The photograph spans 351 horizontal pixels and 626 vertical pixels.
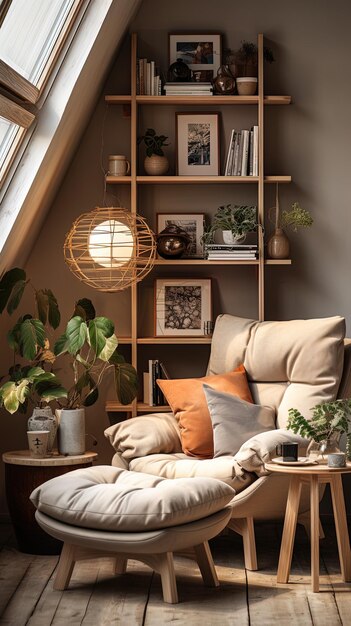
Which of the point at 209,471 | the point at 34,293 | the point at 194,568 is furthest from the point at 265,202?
the point at 194,568

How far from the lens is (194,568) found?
155 inches

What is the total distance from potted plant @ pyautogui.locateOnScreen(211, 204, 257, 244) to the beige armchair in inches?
16.6

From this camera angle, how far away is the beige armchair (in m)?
3.83

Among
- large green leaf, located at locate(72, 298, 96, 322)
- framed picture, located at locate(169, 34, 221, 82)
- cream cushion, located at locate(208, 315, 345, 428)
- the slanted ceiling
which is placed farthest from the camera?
framed picture, located at locate(169, 34, 221, 82)

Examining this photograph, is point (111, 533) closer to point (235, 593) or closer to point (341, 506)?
point (235, 593)

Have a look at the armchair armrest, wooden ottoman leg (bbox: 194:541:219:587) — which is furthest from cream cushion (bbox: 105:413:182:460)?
wooden ottoman leg (bbox: 194:541:219:587)

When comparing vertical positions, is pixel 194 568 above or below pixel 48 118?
below

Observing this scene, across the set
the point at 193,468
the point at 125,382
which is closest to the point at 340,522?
the point at 193,468

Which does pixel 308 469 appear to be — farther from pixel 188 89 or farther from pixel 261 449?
pixel 188 89

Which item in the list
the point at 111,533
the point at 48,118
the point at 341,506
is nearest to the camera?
the point at 111,533

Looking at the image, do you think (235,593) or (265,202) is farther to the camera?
(265,202)

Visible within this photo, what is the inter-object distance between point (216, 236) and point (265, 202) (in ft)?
1.07

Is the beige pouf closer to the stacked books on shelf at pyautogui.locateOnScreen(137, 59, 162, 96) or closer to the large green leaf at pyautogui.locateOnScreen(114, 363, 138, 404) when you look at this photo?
the large green leaf at pyautogui.locateOnScreen(114, 363, 138, 404)

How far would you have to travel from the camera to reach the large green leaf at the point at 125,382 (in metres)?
4.47
